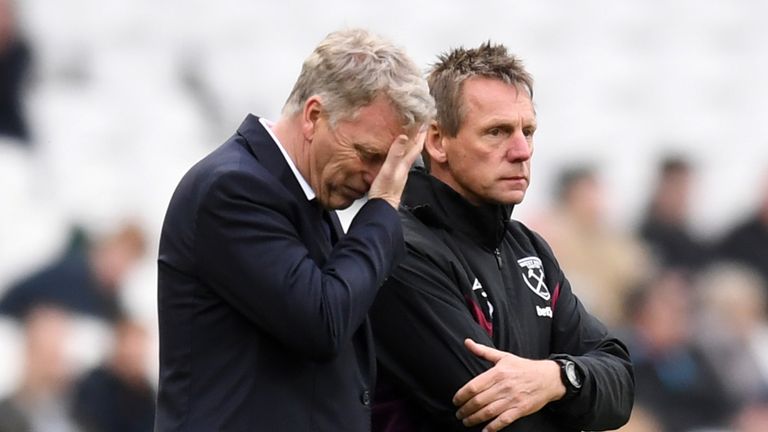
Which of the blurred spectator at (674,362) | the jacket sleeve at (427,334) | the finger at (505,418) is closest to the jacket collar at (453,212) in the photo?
the jacket sleeve at (427,334)

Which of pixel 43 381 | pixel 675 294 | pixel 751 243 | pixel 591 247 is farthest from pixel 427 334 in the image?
pixel 751 243

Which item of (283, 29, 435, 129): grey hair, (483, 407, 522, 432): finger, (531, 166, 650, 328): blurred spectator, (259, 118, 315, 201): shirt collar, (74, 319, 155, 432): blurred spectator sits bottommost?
(74, 319, 155, 432): blurred spectator

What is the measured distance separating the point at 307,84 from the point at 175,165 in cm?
290

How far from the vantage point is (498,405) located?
2.46 m

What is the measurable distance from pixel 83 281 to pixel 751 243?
9.18ft

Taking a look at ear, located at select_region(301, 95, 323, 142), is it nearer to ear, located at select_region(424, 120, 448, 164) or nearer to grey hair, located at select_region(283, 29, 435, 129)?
grey hair, located at select_region(283, 29, 435, 129)

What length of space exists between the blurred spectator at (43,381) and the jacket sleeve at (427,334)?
7.76ft

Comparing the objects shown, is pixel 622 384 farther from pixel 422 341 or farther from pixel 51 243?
pixel 51 243

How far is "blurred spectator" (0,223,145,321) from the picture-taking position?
473cm

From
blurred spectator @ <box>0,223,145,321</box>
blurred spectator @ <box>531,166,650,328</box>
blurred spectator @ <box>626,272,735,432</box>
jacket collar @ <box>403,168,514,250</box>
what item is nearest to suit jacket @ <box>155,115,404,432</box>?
jacket collar @ <box>403,168,514,250</box>

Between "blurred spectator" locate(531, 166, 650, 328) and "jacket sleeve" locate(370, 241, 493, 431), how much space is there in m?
2.97

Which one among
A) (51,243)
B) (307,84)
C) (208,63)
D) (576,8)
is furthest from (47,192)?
(307,84)

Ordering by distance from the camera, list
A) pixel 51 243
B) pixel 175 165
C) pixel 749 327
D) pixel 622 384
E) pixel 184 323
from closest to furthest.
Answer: pixel 184 323 → pixel 622 384 → pixel 51 243 → pixel 175 165 → pixel 749 327

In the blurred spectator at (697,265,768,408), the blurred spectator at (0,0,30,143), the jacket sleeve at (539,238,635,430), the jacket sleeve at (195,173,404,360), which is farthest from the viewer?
the blurred spectator at (697,265,768,408)
